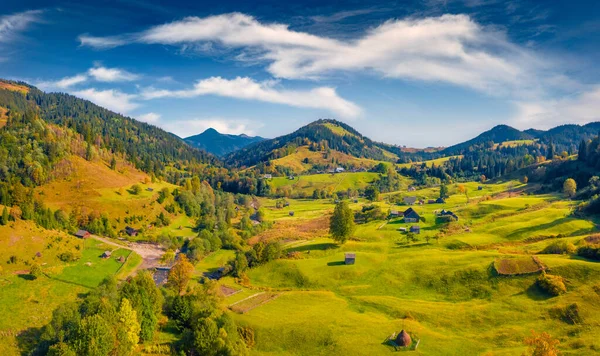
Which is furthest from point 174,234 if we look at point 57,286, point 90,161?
point 90,161

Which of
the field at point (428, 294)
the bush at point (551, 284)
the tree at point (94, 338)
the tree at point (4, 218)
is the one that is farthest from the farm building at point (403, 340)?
the tree at point (4, 218)

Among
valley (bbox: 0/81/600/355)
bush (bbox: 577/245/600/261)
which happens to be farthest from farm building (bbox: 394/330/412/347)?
bush (bbox: 577/245/600/261)

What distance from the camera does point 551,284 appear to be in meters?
73.4

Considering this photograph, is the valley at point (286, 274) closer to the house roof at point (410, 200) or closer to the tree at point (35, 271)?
the tree at point (35, 271)

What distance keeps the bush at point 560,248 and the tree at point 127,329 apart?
9323 cm

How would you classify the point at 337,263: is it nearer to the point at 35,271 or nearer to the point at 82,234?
the point at 35,271

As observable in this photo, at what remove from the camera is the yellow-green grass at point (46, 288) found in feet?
264

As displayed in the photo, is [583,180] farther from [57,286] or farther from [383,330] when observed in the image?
[57,286]

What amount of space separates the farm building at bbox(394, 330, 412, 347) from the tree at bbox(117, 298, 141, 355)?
42607 millimetres

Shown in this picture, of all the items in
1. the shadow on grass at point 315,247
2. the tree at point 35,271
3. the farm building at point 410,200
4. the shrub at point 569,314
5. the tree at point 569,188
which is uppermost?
the tree at point 569,188

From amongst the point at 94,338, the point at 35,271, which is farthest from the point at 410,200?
the point at 94,338

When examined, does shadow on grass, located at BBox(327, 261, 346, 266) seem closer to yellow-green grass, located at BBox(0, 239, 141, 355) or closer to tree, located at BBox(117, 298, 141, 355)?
tree, located at BBox(117, 298, 141, 355)

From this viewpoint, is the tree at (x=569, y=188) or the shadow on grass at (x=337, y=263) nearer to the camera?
the shadow on grass at (x=337, y=263)

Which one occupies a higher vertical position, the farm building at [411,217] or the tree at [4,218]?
the tree at [4,218]
